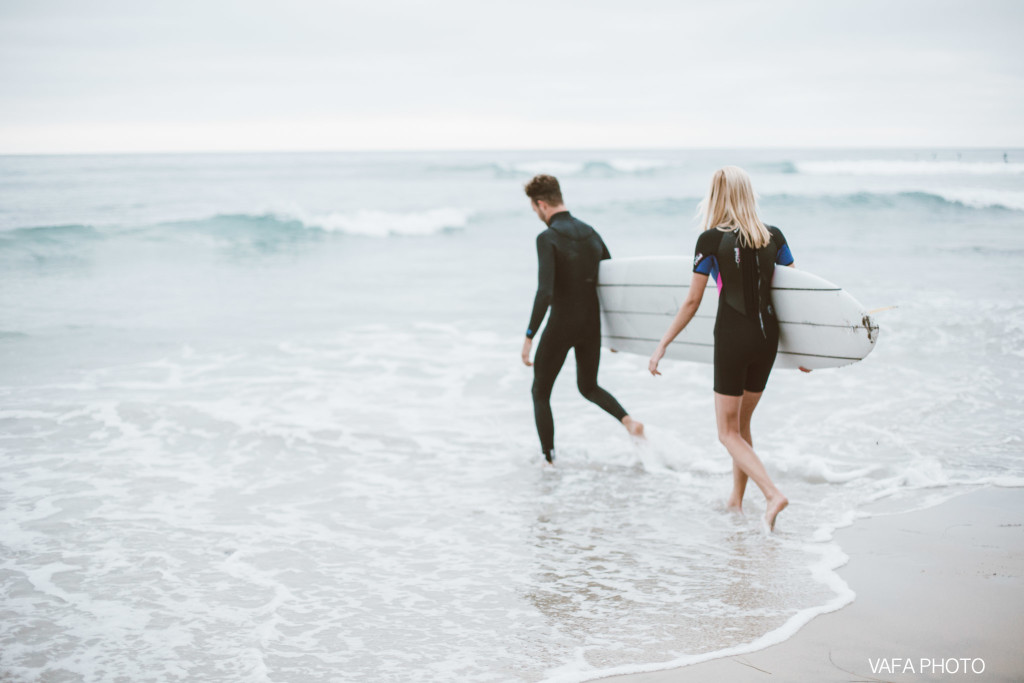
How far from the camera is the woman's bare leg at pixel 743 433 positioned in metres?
3.84

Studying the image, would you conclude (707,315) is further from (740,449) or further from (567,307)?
(740,449)

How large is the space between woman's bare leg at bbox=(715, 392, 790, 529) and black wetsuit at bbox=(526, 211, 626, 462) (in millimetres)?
1142

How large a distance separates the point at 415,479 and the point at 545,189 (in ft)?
6.21

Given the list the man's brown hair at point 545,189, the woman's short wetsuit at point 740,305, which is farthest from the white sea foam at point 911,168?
the woman's short wetsuit at point 740,305

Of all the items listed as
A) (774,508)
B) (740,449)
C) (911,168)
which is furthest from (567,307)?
(911,168)

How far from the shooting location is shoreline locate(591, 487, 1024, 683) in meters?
2.63

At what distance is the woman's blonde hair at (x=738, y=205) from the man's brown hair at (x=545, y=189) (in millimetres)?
1211

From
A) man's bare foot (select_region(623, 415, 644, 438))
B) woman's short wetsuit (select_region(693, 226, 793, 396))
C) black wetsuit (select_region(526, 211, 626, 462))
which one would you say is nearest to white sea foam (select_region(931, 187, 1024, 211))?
man's bare foot (select_region(623, 415, 644, 438))

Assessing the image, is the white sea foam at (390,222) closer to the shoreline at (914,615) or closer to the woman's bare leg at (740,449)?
the woman's bare leg at (740,449)

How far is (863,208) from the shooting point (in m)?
23.0

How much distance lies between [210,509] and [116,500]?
22.3 inches

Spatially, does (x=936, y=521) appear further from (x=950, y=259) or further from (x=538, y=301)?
(x=950, y=259)

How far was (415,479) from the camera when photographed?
4926mm

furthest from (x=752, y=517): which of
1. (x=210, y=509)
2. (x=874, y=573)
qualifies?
(x=210, y=509)
